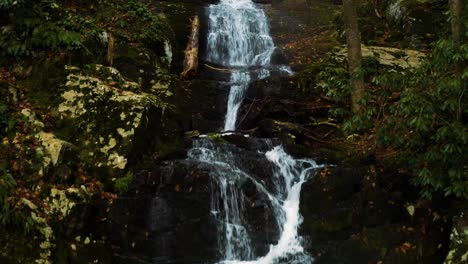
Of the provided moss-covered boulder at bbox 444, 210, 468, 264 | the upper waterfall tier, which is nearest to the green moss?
moss-covered boulder at bbox 444, 210, 468, 264

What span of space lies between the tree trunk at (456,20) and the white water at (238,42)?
544 centimetres

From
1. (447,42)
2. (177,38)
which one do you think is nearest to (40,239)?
(447,42)

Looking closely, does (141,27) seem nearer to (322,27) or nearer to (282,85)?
(282,85)

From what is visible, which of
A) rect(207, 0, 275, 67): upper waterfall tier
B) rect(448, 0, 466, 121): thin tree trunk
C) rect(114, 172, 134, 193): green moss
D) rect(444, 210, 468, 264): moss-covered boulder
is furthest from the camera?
rect(207, 0, 275, 67): upper waterfall tier

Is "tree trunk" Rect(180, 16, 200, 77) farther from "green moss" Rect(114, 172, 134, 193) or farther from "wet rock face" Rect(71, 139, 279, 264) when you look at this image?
"green moss" Rect(114, 172, 134, 193)

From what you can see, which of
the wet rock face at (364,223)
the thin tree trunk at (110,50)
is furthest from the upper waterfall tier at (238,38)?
the wet rock face at (364,223)

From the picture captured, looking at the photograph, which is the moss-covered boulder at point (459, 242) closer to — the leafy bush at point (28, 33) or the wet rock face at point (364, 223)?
the wet rock face at point (364, 223)

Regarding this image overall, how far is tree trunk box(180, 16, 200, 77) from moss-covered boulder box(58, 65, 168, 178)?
3.67 m

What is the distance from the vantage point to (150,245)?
6.73 metres

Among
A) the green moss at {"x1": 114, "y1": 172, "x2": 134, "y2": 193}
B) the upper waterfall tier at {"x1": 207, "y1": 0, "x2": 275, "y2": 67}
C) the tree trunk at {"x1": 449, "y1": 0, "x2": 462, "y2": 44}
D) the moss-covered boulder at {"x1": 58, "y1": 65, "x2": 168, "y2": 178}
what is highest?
the tree trunk at {"x1": 449, "y1": 0, "x2": 462, "y2": 44}

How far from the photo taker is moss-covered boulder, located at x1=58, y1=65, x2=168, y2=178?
288 inches

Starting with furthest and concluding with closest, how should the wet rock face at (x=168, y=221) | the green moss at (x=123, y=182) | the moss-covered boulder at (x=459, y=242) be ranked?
the green moss at (x=123, y=182) → the wet rock face at (x=168, y=221) → the moss-covered boulder at (x=459, y=242)

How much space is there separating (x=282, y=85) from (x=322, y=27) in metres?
5.65

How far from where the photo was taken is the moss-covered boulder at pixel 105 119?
24.0 feet
